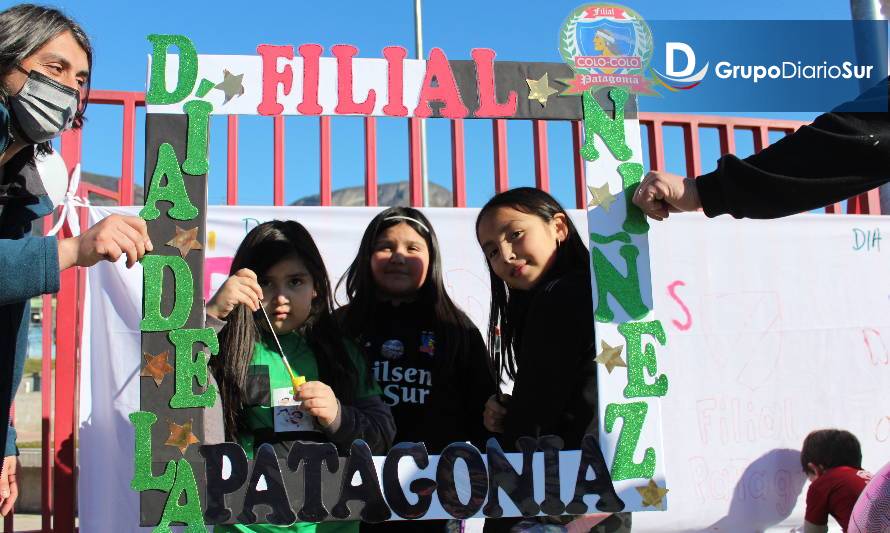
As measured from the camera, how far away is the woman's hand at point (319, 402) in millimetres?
1396

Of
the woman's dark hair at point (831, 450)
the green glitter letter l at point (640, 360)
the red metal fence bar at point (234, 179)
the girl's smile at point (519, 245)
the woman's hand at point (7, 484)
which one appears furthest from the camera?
the woman's dark hair at point (831, 450)

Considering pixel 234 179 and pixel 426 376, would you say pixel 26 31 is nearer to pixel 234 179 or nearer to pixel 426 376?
pixel 426 376

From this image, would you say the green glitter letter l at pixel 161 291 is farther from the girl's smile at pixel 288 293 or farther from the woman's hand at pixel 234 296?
the girl's smile at pixel 288 293

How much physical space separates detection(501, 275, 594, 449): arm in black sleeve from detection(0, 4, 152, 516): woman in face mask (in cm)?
79

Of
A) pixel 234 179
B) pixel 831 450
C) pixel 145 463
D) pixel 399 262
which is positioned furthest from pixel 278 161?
pixel 831 450

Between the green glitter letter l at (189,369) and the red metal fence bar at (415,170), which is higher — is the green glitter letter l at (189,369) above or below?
below

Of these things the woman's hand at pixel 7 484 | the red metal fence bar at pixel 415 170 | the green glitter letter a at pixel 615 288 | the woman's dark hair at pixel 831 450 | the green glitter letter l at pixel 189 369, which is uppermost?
the red metal fence bar at pixel 415 170

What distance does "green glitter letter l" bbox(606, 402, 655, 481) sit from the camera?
53.1 inches

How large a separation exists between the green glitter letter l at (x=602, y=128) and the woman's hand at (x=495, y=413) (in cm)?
58

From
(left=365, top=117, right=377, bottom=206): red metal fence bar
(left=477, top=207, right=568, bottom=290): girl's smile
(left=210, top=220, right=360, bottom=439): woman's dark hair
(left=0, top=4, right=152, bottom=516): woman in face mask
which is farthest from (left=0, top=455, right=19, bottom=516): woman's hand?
(left=365, top=117, right=377, bottom=206): red metal fence bar

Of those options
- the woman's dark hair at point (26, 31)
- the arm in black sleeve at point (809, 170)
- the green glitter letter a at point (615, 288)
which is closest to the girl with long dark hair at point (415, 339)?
the green glitter letter a at point (615, 288)

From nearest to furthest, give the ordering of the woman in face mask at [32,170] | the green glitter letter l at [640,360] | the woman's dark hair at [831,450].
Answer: the woman in face mask at [32,170]
the green glitter letter l at [640,360]
the woman's dark hair at [831,450]

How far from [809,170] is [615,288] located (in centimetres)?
42

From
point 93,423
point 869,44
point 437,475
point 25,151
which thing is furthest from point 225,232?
point 869,44
